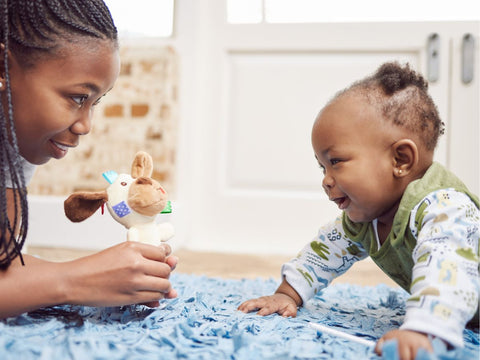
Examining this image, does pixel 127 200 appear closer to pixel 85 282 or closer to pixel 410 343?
pixel 85 282

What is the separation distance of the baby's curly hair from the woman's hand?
1.56 feet

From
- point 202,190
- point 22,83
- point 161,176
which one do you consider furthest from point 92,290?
point 202,190

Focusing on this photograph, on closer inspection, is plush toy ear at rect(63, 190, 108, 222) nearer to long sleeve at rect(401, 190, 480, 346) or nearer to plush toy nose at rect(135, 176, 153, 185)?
plush toy nose at rect(135, 176, 153, 185)

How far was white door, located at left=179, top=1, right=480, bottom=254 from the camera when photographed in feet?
7.12

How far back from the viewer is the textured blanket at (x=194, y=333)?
625 mm

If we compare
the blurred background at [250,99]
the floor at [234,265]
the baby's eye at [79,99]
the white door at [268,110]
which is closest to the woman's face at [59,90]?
the baby's eye at [79,99]

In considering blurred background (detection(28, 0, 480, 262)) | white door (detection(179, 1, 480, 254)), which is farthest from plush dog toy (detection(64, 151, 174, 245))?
white door (detection(179, 1, 480, 254))

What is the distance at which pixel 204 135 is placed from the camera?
7.52 ft

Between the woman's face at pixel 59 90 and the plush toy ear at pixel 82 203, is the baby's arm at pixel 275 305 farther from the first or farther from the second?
the woman's face at pixel 59 90

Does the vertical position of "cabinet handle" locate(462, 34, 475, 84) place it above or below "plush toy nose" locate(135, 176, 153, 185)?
above

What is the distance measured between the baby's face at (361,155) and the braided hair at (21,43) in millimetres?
450

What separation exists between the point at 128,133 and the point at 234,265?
0.77 m

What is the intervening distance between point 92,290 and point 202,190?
1.58 m

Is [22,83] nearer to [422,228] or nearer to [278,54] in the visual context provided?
[422,228]
